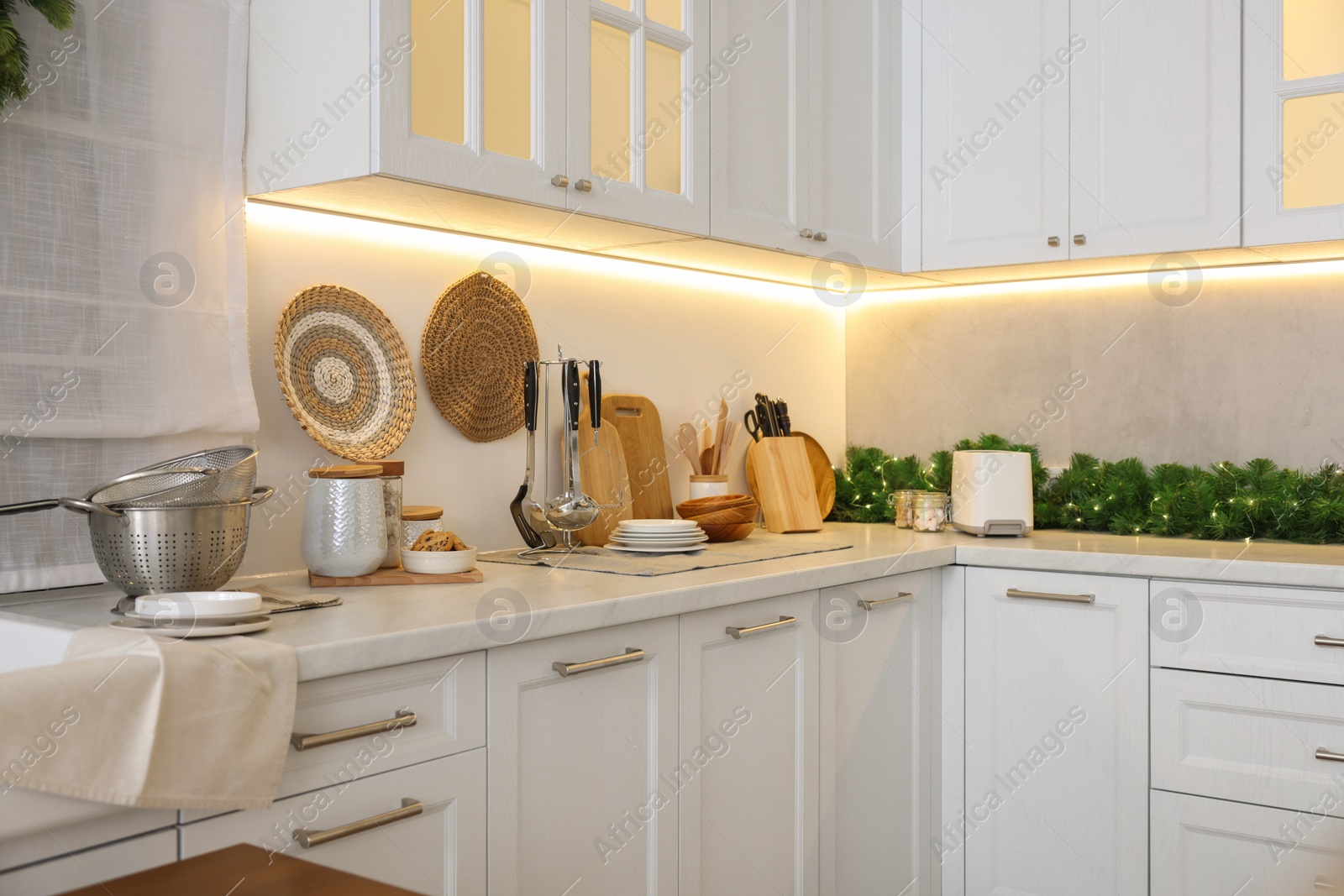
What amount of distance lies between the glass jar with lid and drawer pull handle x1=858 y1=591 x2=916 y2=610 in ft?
2.78

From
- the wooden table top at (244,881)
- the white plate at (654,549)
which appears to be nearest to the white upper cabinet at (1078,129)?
the white plate at (654,549)

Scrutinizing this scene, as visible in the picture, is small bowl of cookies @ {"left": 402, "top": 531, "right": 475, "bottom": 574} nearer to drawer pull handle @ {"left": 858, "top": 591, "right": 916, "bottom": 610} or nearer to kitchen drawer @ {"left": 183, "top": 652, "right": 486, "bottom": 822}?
kitchen drawer @ {"left": 183, "top": 652, "right": 486, "bottom": 822}

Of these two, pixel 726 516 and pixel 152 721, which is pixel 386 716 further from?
pixel 726 516

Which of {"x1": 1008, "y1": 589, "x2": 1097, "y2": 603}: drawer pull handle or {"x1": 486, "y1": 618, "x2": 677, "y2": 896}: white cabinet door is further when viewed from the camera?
{"x1": 1008, "y1": 589, "x2": 1097, "y2": 603}: drawer pull handle

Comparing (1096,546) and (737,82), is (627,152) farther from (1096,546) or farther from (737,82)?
(1096,546)

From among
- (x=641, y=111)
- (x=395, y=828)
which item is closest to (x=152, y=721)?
(x=395, y=828)

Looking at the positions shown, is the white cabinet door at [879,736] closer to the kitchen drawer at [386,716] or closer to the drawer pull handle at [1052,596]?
the drawer pull handle at [1052,596]

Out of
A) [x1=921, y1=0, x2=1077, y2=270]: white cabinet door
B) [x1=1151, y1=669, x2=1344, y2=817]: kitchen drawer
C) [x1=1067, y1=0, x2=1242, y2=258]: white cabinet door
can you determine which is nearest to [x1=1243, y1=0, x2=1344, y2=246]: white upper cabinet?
[x1=1067, y1=0, x2=1242, y2=258]: white cabinet door

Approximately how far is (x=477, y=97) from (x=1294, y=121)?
1804 millimetres

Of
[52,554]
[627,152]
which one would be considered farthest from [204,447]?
[627,152]

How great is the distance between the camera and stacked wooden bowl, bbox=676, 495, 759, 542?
244cm

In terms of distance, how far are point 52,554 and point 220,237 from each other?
1.79 feet

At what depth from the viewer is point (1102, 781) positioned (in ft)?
7.49

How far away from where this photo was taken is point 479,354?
222 cm
